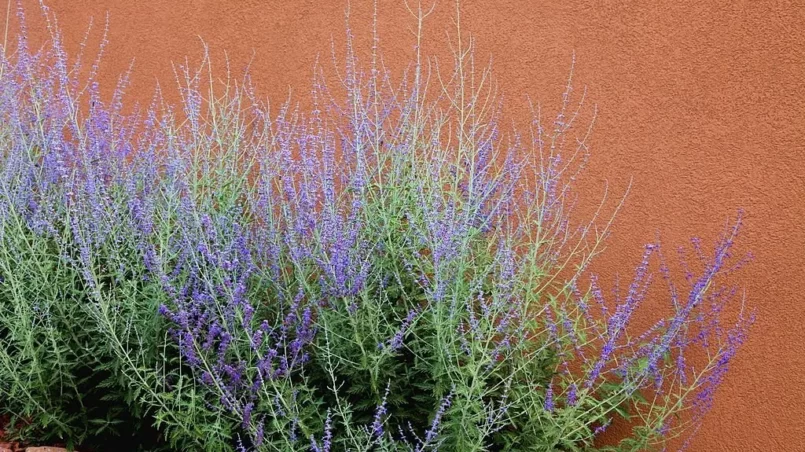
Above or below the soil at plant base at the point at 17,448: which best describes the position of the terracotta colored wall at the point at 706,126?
→ above

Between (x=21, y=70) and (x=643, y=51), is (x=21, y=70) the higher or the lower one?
the lower one

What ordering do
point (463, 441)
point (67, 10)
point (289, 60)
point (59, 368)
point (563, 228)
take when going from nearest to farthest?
point (463, 441) < point (59, 368) < point (563, 228) < point (289, 60) < point (67, 10)

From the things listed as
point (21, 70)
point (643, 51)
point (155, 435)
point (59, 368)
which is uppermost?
point (643, 51)

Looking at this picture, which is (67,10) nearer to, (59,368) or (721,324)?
(59,368)

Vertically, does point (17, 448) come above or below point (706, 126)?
below

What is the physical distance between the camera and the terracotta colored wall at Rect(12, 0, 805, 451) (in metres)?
3.84

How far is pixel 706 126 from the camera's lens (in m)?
4.04

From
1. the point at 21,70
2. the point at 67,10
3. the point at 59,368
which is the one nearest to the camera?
the point at 59,368

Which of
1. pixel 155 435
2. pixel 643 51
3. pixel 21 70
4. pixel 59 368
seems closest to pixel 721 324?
pixel 643 51

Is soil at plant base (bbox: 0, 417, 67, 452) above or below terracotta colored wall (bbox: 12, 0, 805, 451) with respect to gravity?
below

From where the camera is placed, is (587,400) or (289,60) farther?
(289,60)

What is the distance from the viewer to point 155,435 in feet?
13.3

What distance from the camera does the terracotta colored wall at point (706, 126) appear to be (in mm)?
3836

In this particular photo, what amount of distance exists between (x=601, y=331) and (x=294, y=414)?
5.40ft
